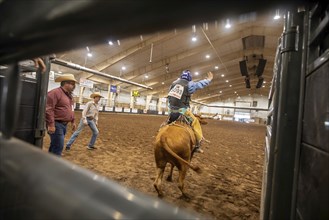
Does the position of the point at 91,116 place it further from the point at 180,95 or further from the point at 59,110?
the point at 180,95

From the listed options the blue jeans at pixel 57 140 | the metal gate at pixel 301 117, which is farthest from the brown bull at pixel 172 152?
the metal gate at pixel 301 117

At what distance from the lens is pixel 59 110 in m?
3.60

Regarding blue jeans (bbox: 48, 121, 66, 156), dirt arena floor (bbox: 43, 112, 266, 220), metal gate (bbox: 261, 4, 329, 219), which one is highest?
metal gate (bbox: 261, 4, 329, 219)

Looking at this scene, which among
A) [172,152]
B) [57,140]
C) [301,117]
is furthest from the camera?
[57,140]

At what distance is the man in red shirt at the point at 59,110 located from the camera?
344 cm

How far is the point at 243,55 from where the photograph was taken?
19.9m

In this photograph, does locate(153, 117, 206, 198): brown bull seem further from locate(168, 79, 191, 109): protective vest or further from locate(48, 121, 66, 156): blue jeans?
locate(48, 121, 66, 156): blue jeans

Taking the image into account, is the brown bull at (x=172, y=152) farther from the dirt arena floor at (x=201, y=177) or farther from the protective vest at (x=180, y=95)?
the protective vest at (x=180, y=95)

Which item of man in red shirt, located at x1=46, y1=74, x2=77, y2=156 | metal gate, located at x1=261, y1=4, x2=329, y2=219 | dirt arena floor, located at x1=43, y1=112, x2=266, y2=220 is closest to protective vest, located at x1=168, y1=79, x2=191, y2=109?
dirt arena floor, located at x1=43, y1=112, x2=266, y2=220

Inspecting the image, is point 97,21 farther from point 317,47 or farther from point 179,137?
point 179,137

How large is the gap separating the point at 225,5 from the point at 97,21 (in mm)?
Answer: 242

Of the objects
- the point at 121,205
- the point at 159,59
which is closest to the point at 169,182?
the point at 121,205

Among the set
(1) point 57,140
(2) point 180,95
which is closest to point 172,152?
(2) point 180,95

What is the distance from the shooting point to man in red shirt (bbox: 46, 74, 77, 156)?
3.44 meters
